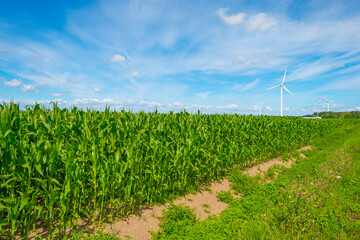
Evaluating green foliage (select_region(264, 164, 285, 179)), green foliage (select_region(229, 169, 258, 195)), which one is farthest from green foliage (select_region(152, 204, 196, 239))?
green foliage (select_region(264, 164, 285, 179))

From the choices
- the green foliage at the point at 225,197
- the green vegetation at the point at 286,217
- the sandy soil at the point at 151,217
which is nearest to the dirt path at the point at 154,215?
the sandy soil at the point at 151,217

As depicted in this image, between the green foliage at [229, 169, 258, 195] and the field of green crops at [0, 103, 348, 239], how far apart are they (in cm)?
49

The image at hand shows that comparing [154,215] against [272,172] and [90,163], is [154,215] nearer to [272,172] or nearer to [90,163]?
[90,163]

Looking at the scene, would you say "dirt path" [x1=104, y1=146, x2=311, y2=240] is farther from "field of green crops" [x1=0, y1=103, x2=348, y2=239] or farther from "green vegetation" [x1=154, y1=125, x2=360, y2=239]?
"green vegetation" [x1=154, y1=125, x2=360, y2=239]

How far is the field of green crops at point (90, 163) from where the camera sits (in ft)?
11.3

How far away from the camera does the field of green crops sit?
11.3ft

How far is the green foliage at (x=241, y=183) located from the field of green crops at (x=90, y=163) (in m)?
0.49

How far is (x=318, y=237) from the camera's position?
4.27 metres

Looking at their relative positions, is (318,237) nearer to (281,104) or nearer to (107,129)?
(107,129)

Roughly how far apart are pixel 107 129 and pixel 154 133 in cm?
138

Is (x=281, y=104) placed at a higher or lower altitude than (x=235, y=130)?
higher

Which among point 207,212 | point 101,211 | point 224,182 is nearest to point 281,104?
point 224,182

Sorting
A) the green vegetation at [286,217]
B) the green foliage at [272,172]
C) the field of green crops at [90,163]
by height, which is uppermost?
the field of green crops at [90,163]

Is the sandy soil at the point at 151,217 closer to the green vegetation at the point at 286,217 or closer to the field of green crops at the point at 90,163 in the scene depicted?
the field of green crops at the point at 90,163
